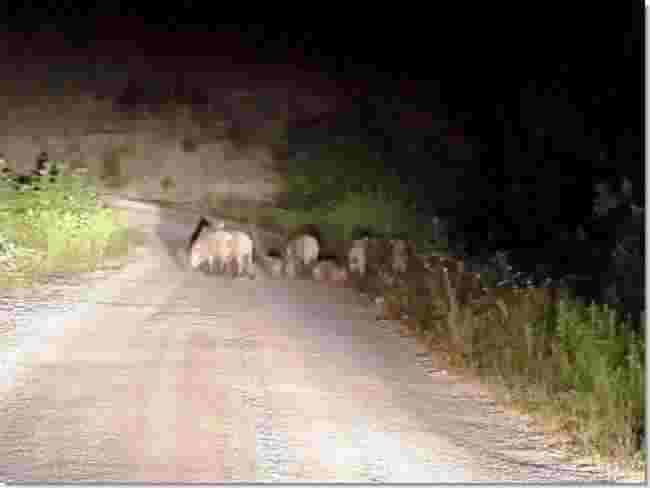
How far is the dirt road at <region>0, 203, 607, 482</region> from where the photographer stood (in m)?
4.52

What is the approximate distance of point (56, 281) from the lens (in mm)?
8789

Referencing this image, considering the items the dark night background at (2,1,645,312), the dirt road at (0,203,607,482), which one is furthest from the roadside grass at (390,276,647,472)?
the dark night background at (2,1,645,312)

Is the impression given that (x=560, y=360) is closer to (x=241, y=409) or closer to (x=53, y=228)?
(x=241, y=409)

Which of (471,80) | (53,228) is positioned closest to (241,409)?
A: (53,228)

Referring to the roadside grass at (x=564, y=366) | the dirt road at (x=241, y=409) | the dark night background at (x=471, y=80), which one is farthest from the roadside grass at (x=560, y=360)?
the dark night background at (x=471, y=80)

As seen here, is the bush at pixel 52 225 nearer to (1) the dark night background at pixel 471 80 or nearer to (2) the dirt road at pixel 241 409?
(2) the dirt road at pixel 241 409

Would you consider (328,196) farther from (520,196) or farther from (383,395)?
(383,395)

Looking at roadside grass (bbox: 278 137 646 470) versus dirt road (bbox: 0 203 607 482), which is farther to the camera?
roadside grass (bbox: 278 137 646 470)

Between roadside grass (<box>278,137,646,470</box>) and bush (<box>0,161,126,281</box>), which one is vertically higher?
bush (<box>0,161,126,281</box>)

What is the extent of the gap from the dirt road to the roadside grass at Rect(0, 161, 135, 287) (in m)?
1.47

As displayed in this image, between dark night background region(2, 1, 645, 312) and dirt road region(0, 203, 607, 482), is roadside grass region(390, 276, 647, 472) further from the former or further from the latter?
dark night background region(2, 1, 645, 312)

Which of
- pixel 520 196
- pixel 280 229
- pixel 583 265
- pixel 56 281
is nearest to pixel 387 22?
pixel 520 196

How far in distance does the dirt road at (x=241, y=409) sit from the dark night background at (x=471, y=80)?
17.5 feet

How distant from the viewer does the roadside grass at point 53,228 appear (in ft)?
30.0
